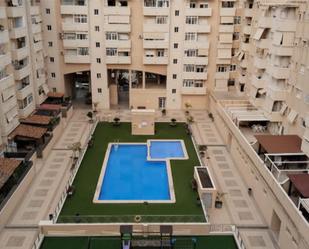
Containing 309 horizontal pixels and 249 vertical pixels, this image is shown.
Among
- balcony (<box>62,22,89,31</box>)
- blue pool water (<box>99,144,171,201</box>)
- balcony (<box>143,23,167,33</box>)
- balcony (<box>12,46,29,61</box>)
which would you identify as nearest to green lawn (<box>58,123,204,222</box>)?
blue pool water (<box>99,144,171,201</box>)

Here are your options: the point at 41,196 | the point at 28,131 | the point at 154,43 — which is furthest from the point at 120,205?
the point at 154,43

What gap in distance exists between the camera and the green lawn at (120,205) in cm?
2544

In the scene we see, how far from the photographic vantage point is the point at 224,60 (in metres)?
45.9

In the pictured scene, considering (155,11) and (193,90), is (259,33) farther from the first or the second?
(155,11)

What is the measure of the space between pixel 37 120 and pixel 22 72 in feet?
16.6

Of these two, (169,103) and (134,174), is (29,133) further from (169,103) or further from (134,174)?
(169,103)

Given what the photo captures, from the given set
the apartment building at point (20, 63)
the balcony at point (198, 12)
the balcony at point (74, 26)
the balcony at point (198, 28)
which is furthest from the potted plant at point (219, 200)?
the balcony at point (74, 26)

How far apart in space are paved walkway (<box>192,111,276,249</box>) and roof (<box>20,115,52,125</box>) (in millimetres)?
15616

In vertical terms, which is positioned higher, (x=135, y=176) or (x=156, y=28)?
(x=156, y=28)

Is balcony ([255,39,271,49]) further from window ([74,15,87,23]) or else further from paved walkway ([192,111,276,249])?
window ([74,15,87,23])

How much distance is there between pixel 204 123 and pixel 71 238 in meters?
24.7

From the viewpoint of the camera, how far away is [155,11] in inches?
1736

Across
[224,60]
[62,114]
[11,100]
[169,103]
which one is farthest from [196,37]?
[11,100]

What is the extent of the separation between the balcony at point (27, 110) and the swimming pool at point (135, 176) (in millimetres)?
9267
